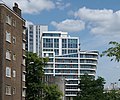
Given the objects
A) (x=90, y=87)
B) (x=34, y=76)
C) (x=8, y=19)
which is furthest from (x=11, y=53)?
(x=90, y=87)

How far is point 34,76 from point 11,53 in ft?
60.4

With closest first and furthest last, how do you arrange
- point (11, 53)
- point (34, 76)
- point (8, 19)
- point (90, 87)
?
point (8, 19) < point (11, 53) < point (34, 76) < point (90, 87)

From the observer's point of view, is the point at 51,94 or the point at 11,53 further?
Result: the point at 51,94

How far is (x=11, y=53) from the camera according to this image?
58625mm

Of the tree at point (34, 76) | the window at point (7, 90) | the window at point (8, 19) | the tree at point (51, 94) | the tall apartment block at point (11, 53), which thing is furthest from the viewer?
the tree at point (51, 94)

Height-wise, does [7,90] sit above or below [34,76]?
below

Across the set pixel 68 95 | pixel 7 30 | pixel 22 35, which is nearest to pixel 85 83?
pixel 22 35

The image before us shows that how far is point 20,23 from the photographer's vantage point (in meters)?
63.6

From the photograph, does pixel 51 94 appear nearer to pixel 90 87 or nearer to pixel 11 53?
pixel 90 87

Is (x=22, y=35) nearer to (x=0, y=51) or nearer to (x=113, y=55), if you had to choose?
(x=0, y=51)

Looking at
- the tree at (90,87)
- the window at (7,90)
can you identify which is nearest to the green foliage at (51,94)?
the tree at (90,87)

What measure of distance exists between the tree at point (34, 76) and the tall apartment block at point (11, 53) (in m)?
9.95

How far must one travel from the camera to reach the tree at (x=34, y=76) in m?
75.2

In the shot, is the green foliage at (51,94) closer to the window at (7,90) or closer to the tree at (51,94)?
the tree at (51,94)
